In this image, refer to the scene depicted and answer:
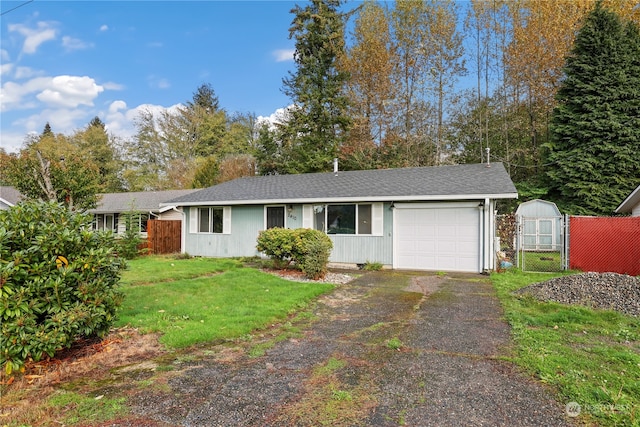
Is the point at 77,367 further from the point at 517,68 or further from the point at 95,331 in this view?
the point at 517,68

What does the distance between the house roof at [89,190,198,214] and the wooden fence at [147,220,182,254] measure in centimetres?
483

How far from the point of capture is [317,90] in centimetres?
2320

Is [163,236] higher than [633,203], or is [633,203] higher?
[633,203]

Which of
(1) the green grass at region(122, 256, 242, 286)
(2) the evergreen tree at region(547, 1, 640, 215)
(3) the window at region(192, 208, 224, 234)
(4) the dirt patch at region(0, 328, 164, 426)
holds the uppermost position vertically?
(2) the evergreen tree at region(547, 1, 640, 215)

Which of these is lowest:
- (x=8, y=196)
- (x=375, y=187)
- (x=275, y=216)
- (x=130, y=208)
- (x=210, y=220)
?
(x=210, y=220)

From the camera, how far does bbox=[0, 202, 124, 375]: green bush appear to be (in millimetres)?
3166

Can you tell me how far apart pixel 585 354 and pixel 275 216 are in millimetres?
9978

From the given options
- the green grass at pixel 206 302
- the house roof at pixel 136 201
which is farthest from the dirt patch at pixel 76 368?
the house roof at pixel 136 201

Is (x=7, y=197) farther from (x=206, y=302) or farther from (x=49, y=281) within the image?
(x=49, y=281)

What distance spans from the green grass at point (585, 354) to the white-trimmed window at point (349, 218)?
523cm

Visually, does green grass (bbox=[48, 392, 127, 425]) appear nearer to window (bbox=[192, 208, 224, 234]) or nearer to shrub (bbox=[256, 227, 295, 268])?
shrub (bbox=[256, 227, 295, 268])

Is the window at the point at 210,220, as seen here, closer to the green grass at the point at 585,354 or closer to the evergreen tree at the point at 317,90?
the evergreen tree at the point at 317,90

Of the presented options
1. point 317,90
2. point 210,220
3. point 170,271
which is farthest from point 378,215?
point 317,90

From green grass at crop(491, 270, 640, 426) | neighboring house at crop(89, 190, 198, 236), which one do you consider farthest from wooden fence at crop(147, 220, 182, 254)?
green grass at crop(491, 270, 640, 426)
